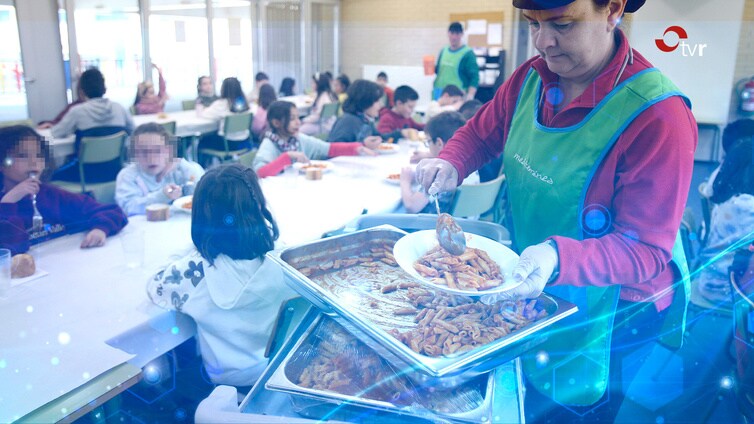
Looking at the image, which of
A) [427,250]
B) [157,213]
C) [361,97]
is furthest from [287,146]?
[427,250]

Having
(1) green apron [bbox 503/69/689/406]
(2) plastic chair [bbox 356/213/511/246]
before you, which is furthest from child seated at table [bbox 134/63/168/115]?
(1) green apron [bbox 503/69/689/406]

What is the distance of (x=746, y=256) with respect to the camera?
7.69ft

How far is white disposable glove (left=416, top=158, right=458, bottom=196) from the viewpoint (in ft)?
4.57

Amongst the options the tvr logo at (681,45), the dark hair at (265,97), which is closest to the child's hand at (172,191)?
the dark hair at (265,97)

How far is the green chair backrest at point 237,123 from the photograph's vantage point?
17.7 ft

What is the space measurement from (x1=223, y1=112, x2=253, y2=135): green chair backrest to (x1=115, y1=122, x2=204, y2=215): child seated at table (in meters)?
2.54

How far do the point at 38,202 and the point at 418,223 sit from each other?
1.60m

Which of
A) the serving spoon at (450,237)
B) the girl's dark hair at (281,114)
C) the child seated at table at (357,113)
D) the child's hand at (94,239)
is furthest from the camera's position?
the child seated at table at (357,113)

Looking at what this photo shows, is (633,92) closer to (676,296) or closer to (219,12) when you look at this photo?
(676,296)

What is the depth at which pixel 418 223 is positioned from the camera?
1683mm

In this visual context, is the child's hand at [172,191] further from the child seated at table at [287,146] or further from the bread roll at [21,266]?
the bread roll at [21,266]

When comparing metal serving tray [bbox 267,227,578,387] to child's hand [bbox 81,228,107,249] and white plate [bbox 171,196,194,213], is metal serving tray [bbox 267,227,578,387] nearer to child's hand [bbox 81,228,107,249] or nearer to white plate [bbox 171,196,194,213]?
child's hand [bbox 81,228,107,249]

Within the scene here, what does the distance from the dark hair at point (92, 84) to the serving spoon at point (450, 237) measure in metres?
4.30

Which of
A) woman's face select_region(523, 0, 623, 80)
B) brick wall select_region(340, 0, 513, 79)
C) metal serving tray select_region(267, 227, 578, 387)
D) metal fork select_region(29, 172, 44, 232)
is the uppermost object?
brick wall select_region(340, 0, 513, 79)
